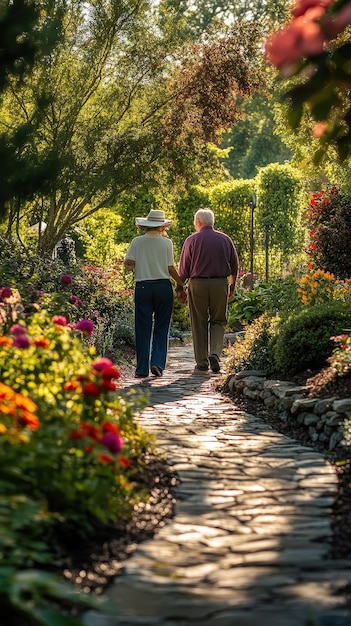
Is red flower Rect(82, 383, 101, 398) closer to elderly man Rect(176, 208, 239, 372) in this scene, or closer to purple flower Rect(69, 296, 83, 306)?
purple flower Rect(69, 296, 83, 306)

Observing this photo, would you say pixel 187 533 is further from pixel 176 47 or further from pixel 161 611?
pixel 176 47

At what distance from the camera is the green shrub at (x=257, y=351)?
1019 cm

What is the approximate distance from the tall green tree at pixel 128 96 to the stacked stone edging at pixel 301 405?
6196 mm

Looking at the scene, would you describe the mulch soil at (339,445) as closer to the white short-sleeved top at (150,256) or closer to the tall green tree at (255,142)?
the white short-sleeved top at (150,256)

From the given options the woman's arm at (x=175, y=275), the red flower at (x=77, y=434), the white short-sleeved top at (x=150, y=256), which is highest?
the white short-sleeved top at (x=150, y=256)

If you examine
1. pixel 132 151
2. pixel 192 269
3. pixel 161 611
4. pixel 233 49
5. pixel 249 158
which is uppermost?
pixel 249 158

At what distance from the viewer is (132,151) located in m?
15.5

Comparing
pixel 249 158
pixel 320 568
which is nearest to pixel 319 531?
pixel 320 568

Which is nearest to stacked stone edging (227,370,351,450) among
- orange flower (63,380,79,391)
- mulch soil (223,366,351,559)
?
mulch soil (223,366,351,559)

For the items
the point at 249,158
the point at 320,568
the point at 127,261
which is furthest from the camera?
the point at 249,158

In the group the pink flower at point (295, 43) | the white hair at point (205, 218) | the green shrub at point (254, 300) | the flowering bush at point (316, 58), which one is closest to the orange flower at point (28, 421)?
the flowering bush at point (316, 58)

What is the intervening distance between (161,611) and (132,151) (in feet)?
40.2

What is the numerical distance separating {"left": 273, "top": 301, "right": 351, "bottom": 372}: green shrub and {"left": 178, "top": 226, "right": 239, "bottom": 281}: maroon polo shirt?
7.58ft

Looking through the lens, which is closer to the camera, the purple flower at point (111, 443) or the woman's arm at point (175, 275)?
the purple flower at point (111, 443)
